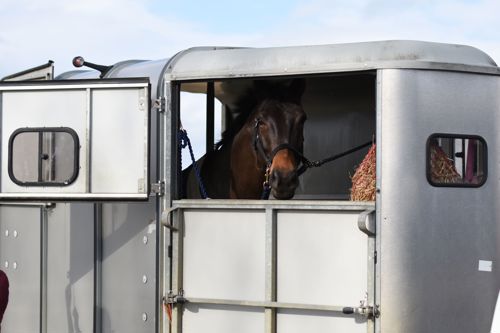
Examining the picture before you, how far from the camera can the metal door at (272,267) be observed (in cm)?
666

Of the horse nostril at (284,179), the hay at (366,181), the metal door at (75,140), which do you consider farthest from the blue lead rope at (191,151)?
the hay at (366,181)

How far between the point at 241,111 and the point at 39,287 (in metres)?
2.04

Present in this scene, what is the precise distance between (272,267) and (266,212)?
344 millimetres

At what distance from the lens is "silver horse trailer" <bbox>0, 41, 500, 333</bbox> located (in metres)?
6.62

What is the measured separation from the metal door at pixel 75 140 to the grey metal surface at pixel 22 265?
1.00 metres

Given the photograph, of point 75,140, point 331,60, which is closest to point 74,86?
point 75,140

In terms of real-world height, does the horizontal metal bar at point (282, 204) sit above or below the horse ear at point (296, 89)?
below

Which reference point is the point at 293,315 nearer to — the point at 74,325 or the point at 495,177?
the point at 495,177

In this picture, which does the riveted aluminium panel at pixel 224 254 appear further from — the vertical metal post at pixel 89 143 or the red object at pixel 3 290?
the red object at pixel 3 290

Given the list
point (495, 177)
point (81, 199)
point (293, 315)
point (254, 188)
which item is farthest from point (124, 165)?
point (495, 177)

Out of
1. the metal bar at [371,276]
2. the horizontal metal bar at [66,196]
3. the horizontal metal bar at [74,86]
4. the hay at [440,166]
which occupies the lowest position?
the metal bar at [371,276]

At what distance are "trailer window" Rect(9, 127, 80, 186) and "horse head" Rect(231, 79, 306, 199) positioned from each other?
1.20 metres

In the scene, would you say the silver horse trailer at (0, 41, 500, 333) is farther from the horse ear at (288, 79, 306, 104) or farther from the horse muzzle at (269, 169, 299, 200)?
the horse ear at (288, 79, 306, 104)

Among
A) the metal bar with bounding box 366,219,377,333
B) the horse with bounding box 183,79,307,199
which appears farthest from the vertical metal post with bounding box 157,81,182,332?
the metal bar with bounding box 366,219,377,333
